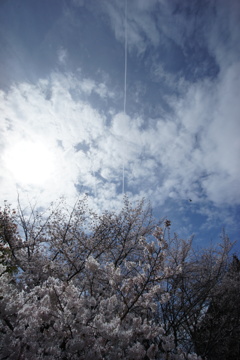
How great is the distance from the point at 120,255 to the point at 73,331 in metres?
5.96

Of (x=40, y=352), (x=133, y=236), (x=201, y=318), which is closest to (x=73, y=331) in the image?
(x=40, y=352)

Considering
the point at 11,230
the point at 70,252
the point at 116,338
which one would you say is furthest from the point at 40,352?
the point at 11,230

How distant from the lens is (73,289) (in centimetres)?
416

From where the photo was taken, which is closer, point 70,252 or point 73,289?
point 73,289

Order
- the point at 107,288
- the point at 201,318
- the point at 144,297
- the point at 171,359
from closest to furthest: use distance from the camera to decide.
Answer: the point at 171,359 → the point at 144,297 → the point at 107,288 → the point at 201,318

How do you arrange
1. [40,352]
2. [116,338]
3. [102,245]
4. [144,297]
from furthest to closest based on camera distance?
[102,245]
[144,297]
[116,338]
[40,352]

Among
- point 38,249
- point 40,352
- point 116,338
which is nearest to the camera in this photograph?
point 40,352

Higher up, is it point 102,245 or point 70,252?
point 102,245

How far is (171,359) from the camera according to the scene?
409 cm

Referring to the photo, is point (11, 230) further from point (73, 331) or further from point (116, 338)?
point (116, 338)

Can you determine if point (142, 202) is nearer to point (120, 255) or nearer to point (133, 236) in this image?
point (133, 236)

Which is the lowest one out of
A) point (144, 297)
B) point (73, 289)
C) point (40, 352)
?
point (40, 352)

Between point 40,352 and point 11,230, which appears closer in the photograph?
point 40,352

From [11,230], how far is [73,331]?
7424mm
